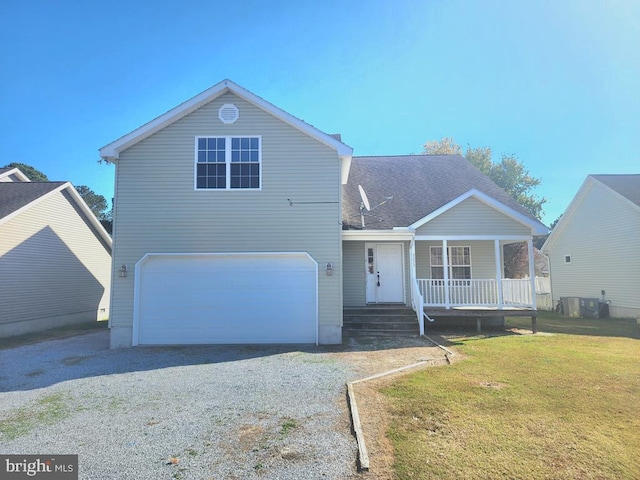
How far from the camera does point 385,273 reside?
12914 mm

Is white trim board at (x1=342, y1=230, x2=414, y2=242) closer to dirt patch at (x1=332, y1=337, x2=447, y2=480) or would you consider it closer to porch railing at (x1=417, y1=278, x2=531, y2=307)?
porch railing at (x1=417, y1=278, x2=531, y2=307)

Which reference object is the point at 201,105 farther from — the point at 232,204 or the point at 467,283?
the point at 467,283

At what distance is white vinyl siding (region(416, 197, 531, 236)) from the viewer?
37.2 feet

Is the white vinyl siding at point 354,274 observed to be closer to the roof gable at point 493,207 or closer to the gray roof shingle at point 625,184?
the roof gable at point 493,207

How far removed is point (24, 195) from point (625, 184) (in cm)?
2581

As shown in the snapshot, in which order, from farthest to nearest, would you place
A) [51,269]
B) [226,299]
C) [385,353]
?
[51,269]
[226,299]
[385,353]

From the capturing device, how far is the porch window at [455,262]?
1335 centimetres

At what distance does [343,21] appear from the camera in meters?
10.3

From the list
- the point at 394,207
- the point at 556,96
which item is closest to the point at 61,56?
the point at 394,207

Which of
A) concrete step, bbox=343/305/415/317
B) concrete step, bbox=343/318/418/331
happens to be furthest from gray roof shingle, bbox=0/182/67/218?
Answer: concrete step, bbox=343/318/418/331

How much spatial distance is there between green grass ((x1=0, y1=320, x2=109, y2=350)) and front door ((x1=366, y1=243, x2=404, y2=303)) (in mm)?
11058

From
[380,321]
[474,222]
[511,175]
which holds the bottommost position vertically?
[380,321]

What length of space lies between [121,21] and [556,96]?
15399 millimetres

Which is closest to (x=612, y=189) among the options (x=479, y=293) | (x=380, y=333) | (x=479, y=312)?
(x=479, y=293)
